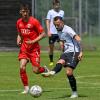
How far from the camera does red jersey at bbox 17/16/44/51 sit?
14.9 m

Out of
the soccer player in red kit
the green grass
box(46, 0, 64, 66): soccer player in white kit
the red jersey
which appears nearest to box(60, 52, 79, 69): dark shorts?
the green grass

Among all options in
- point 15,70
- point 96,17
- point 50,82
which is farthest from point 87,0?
point 50,82

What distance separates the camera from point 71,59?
13867mm

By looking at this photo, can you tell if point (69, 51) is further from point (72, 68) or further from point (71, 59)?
point (72, 68)

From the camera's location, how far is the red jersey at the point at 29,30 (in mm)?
14914

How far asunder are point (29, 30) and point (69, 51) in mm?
1407

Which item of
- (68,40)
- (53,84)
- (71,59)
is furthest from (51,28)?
(71,59)

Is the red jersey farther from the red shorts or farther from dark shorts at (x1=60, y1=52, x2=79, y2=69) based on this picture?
dark shorts at (x1=60, y1=52, x2=79, y2=69)

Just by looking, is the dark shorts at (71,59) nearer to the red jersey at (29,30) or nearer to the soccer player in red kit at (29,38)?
the soccer player in red kit at (29,38)

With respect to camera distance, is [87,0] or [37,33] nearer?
[37,33]

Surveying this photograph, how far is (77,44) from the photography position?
1409cm

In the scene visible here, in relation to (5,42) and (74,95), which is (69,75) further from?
(5,42)

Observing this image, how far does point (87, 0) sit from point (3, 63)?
1471 cm

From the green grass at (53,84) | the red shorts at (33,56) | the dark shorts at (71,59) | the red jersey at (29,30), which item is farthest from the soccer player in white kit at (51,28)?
the dark shorts at (71,59)
